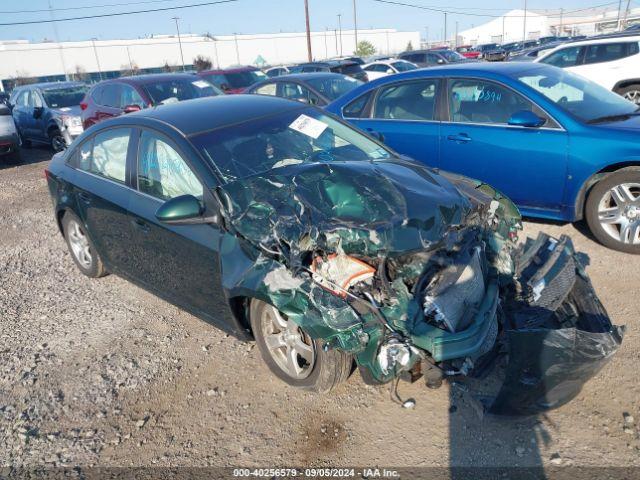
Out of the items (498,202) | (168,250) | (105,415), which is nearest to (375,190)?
(498,202)

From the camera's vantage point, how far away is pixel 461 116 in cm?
534

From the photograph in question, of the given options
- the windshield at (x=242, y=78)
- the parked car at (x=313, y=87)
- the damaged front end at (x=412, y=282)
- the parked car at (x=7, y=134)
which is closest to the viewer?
the damaged front end at (x=412, y=282)

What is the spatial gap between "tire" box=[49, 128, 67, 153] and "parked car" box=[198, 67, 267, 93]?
4.55m

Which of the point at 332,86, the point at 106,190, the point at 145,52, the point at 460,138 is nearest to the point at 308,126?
the point at 106,190

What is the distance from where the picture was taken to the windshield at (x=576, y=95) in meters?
4.82

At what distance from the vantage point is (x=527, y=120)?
15.3 feet

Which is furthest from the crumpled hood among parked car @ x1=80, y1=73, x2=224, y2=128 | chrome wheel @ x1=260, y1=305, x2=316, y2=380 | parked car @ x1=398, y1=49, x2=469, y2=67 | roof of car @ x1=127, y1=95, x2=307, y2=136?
parked car @ x1=398, y1=49, x2=469, y2=67

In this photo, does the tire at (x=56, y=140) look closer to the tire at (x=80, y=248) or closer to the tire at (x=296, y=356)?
the tire at (x=80, y=248)

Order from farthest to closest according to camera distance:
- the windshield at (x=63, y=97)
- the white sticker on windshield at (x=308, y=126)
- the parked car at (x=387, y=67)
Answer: the parked car at (x=387, y=67) → the windshield at (x=63, y=97) → the white sticker on windshield at (x=308, y=126)

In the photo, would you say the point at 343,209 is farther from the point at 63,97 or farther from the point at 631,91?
the point at 63,97

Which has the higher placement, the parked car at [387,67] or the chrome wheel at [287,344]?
the parked car at [387,67]

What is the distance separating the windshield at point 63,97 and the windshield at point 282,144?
9999mm

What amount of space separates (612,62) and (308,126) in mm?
9158

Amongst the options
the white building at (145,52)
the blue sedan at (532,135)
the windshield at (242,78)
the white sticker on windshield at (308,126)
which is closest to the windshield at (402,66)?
the windshield at (242,78)
